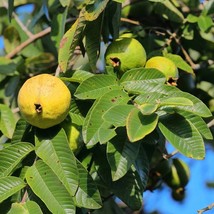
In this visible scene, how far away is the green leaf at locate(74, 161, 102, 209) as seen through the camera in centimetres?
119

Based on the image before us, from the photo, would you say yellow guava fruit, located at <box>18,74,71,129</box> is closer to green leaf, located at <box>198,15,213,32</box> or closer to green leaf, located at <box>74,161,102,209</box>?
green leaf, located at <box>74,161,102,209</box>

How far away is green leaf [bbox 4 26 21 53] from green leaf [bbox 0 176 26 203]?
0.96 metres

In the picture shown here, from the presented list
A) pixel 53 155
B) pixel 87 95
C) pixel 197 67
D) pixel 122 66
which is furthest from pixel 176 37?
pixel 53 155

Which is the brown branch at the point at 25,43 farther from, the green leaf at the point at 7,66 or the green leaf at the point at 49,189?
the green leaf at the point at 49,189

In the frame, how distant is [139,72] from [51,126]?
227mm

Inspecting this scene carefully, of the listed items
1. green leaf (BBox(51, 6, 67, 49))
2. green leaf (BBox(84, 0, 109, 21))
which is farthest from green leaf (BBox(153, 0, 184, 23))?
green leaf (BBox(84, 0, 109, 21))

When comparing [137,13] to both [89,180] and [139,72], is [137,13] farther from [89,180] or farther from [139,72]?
[89,180]

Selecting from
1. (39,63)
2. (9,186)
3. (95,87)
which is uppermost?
(95,87)

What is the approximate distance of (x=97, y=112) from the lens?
116 centimetres

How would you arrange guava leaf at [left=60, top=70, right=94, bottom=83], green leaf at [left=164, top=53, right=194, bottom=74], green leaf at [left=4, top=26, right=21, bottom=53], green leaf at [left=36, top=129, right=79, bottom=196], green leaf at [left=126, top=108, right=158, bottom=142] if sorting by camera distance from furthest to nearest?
green leaf at [left=4, top=26, right=21, bottom=53] → green leaf at [left=164, top=53, right=194, bottom=74] → guava leaf at [left=60, top=70, right=94, bottom=83] → green leaf at [left=36, top=129, right=79, bottom=196] → green leaf at [left=126, top=108, right=158, bottom=142]

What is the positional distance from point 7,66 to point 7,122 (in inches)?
16.6

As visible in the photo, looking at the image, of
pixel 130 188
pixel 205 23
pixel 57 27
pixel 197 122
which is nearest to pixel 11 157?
pixel 130 188

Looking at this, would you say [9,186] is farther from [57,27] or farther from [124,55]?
[57,27]

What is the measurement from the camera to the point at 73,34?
131 cm
